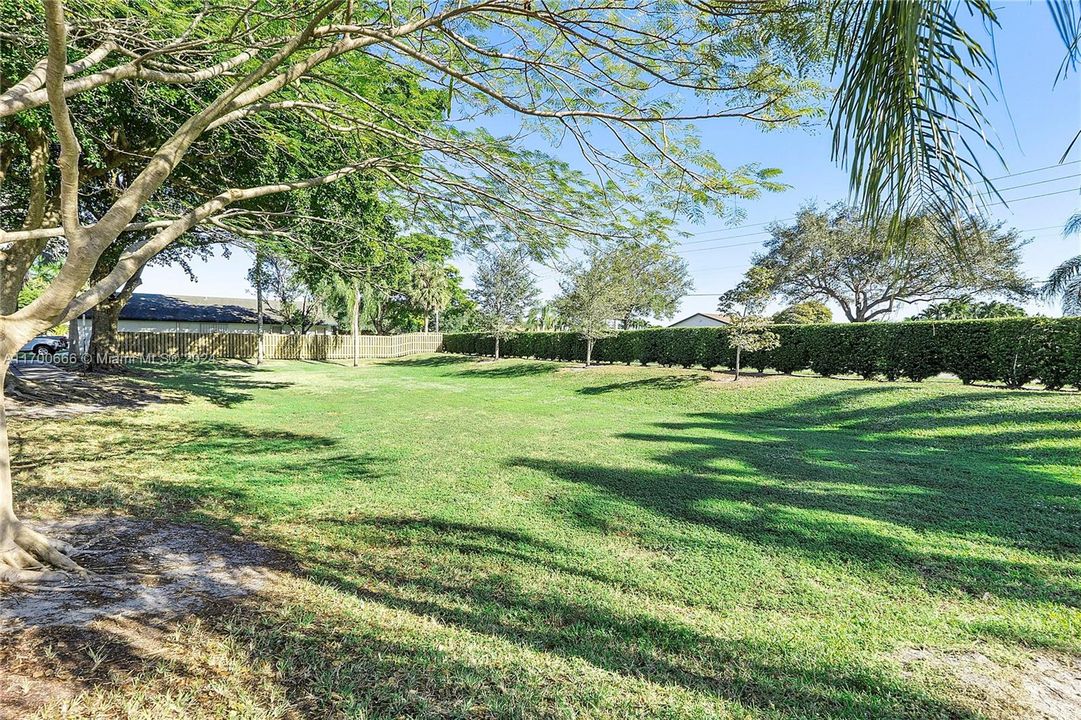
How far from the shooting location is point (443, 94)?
486cm

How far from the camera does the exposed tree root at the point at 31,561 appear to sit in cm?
268

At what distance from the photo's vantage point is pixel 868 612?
2.81 metres

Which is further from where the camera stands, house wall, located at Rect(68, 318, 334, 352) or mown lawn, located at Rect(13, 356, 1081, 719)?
house wall, located at Rect(68, 318, 334, 352)

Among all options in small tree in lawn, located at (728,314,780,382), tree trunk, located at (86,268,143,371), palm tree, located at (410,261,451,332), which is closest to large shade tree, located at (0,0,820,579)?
tree trunk, located at (86,268,143,371)

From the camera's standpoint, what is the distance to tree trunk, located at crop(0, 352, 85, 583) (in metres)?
2.73

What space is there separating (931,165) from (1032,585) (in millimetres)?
3570

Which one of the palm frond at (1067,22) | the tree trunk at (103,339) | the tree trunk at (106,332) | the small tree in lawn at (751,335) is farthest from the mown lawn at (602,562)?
the tree trunk at (103,339)

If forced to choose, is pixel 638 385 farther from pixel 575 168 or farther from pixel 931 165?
pixel 931 165

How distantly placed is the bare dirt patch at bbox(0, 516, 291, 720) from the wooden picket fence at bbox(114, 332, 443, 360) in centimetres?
2649

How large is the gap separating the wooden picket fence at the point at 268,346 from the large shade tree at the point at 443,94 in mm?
24106

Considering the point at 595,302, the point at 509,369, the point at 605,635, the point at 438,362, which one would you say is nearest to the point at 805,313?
the point at 595,302

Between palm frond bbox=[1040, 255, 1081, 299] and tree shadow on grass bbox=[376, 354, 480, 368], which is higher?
palm frond bbox=[1040, 255, 1081, 299]

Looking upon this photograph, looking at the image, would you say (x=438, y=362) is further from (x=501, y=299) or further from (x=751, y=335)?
(x=751, y=335)

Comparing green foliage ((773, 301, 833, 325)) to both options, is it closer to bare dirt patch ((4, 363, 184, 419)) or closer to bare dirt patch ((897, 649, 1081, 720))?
bare dirt patch ((897, 649, 1081, 720))
